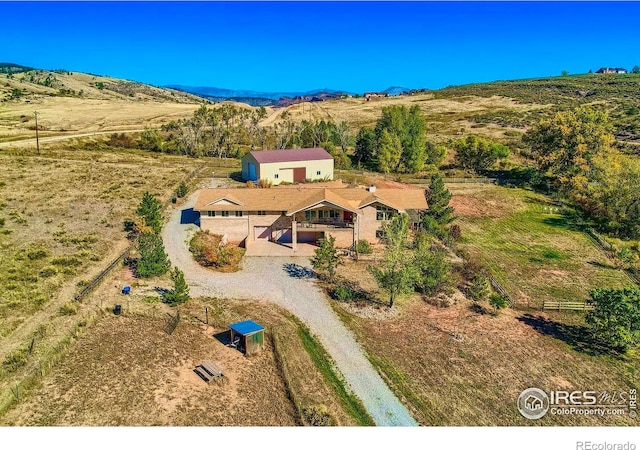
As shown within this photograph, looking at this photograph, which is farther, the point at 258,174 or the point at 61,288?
the point at 258,174

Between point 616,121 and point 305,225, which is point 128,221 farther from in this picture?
point 616,121

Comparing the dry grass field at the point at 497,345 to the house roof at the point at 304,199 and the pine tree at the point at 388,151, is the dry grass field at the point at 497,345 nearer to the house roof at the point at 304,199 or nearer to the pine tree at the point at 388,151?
the house roof at the point at 304,199

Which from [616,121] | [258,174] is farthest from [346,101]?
[258,174]

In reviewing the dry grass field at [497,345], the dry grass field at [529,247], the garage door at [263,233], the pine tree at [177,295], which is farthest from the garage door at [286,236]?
the dry grass field at [529,247]

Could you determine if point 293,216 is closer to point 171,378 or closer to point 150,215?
point 150,215

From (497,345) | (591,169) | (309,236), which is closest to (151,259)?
(309,236)


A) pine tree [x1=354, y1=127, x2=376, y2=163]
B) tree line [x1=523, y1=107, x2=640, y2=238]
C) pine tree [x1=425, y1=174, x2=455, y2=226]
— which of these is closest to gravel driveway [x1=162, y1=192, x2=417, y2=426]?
pine tree [x1=425, y1=174, x2=455, y2=226]

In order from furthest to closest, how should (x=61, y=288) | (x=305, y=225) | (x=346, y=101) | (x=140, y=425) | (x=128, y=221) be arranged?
(x=346, y=101) → (x=128, y=221) → (x=305, y=225) → (x=61, y=288) → (x=140, y=425)
